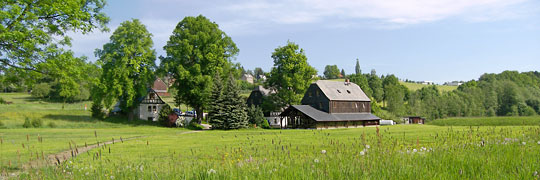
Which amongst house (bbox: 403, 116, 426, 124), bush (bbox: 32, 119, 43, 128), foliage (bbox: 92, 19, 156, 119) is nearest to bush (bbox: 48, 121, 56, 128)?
bush (bbox: 32, 119, 43, 128)

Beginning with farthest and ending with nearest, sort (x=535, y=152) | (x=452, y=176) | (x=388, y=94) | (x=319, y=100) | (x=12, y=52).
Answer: (x=388, y=94) < (x=319, y=100) < (x=12, y=52) < (x=535, y=152) < (x=452, y=176)

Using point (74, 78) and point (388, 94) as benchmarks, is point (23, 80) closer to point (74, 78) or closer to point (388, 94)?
point (74, 78)

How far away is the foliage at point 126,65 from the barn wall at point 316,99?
23397 mm

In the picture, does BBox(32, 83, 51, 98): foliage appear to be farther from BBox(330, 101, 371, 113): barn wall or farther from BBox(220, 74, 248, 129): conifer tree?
BBox(330, 101, 371, 113): barn wall

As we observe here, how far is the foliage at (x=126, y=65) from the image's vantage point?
160ft

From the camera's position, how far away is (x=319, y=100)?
5866cm

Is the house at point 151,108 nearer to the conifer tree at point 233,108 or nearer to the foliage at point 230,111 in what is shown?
the foliage at point 230,111

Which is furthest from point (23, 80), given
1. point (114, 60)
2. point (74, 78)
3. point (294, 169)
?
point (114, 60)

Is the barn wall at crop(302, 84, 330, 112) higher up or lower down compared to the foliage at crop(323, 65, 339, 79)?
lower down

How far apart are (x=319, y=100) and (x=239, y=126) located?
16.6 m

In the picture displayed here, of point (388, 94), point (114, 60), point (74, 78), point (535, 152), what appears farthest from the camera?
point (388, 94)

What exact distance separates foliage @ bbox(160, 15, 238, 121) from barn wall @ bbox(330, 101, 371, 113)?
16725mm

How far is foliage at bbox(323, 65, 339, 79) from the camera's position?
168 meters

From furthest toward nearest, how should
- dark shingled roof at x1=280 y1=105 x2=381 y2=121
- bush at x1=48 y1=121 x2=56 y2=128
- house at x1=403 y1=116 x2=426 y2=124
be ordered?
house at x1=403 y1=116 x2=426 y2=124, dark shingled roof at x1=280 y1=105 x2=381 y2=121, bush at x1=48 y1=121 x2=56 y2=128
